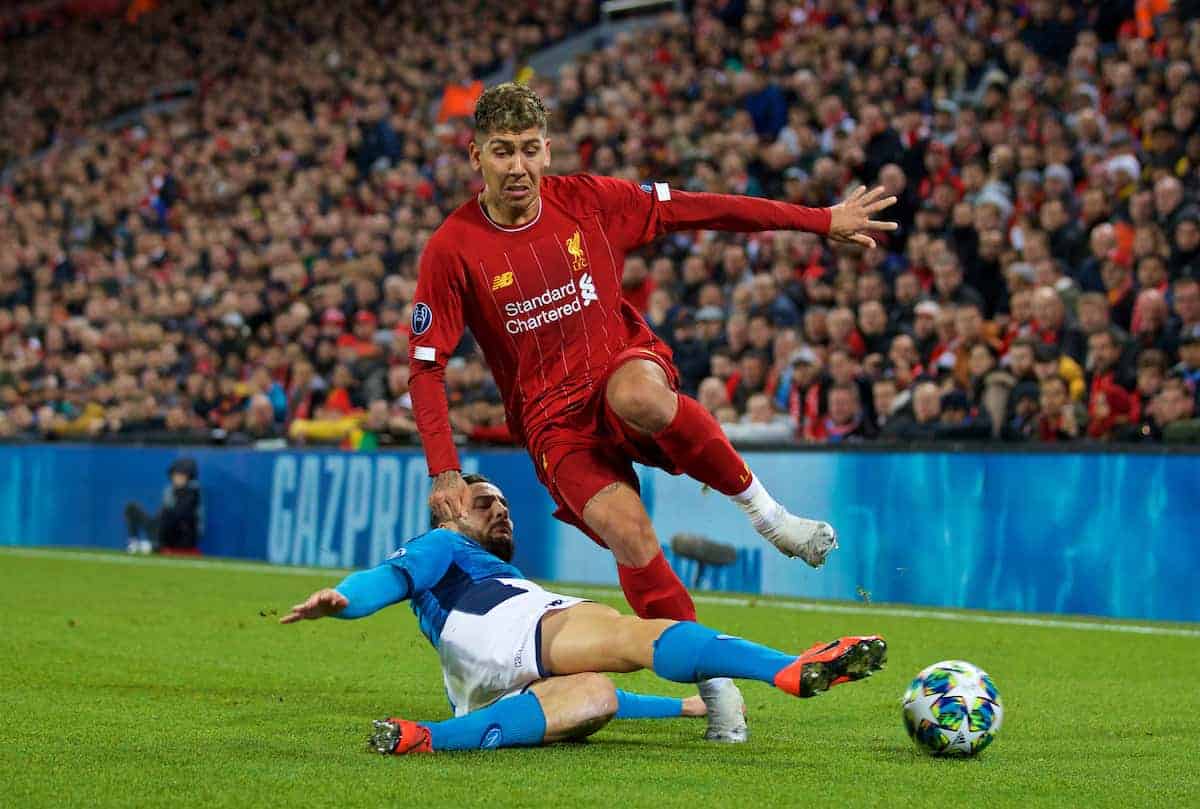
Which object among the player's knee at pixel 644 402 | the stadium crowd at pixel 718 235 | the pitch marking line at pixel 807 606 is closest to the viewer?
the player's knee at pixel 644 402

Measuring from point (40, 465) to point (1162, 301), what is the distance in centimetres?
1285

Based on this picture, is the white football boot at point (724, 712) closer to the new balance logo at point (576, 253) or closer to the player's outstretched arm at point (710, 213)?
the new balance logo at point (576, 253)

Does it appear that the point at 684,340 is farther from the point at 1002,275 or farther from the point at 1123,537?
the point at 1123,537

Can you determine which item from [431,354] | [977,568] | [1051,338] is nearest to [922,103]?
[1051,338]

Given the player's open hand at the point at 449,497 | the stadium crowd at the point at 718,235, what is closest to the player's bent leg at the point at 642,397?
the player's open hand at the point at 449,497

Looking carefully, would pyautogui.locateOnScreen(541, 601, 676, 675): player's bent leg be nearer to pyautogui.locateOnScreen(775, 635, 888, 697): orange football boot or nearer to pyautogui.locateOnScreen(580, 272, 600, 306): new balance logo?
pyautogui.locateOnScreen(775, 635, 888, 697): orange football boot

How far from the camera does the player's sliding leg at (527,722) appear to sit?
5.37 metres

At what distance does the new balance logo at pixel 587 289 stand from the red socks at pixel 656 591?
1024 millimetres

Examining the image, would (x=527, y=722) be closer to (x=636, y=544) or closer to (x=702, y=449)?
(x=636, y=544)

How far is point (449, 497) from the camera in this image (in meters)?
5.85

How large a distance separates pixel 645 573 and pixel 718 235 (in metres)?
10.1

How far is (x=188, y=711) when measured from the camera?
655 centimetres

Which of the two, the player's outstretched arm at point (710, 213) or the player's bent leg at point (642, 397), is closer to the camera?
the player's bent leg at point (642, 397)

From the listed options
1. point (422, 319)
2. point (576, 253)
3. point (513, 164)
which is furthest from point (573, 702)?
point (513, 164)
